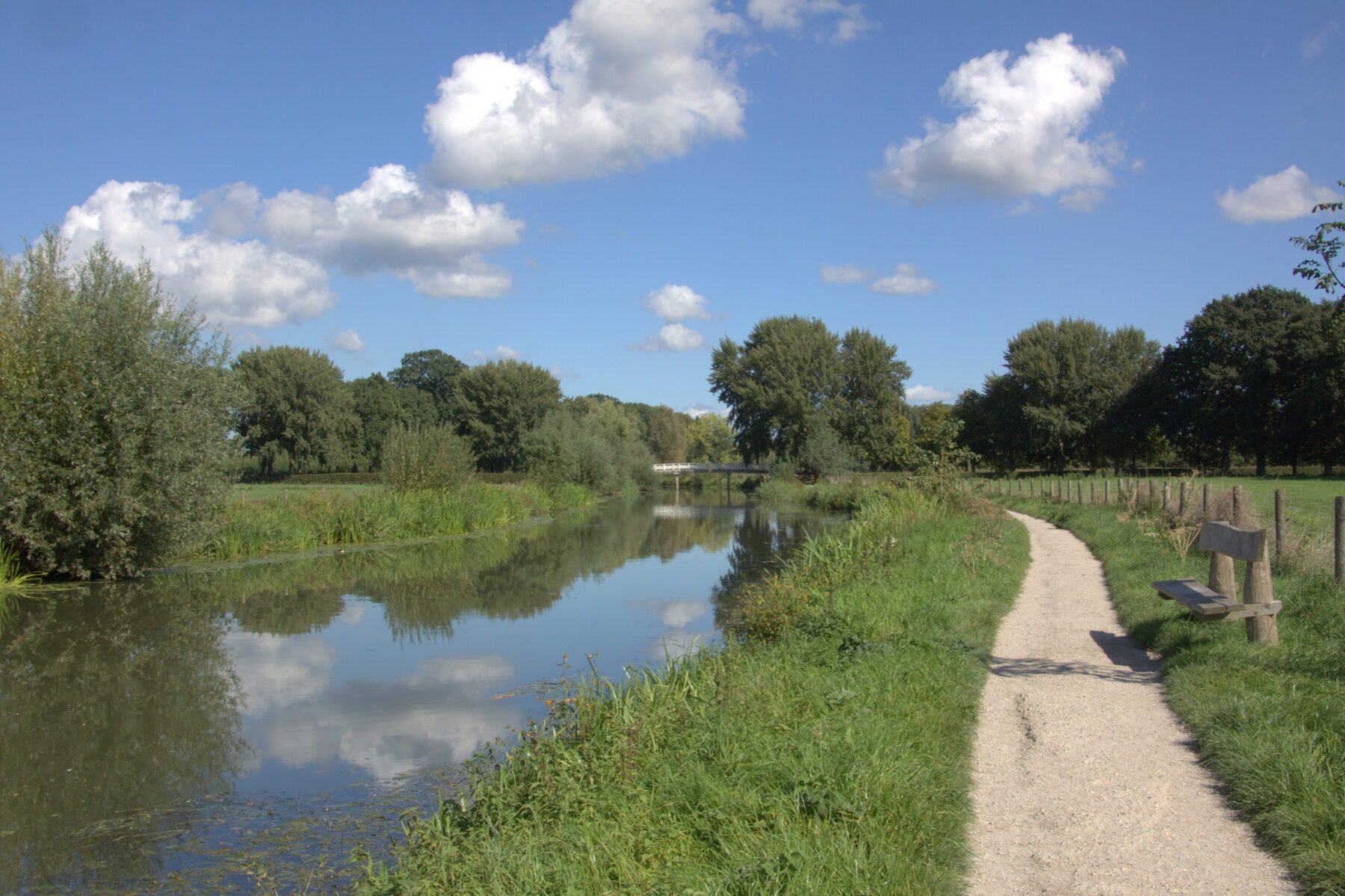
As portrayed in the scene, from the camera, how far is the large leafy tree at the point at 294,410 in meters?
60.4

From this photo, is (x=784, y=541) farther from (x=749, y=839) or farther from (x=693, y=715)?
(x=749, y=839)

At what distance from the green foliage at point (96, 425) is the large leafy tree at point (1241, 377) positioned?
4622 centimetres

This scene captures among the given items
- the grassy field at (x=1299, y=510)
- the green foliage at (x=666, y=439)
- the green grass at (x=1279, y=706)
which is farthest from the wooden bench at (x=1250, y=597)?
the green foliage at (x=666, y=439)

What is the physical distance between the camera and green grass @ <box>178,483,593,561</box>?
2098 cm

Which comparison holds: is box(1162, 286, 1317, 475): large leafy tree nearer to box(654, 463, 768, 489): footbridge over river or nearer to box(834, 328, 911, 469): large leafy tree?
box(834, 328, 911, 469): large leafy tree

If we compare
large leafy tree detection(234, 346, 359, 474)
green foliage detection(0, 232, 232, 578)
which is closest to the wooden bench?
green foliage detection(0, 232, 232, 578)

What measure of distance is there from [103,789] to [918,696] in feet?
20.8

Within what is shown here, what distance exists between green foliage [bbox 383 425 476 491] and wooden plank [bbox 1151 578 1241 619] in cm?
2394

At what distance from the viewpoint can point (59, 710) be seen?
9438 millimetres

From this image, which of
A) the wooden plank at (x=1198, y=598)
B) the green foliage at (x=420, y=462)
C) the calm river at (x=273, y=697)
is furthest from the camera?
the green foliage at (x=420, y=462)

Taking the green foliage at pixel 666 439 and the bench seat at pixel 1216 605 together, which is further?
the green foliage at pixel 666 439

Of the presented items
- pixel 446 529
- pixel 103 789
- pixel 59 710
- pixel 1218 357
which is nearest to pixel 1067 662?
pixel 103 789

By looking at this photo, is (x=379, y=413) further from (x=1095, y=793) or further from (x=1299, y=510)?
(x=1095, y=793)

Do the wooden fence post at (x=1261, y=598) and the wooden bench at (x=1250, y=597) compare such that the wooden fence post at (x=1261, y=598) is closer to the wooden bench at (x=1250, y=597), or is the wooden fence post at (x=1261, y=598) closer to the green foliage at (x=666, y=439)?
the wooden bench at (x=1250, y=597)
